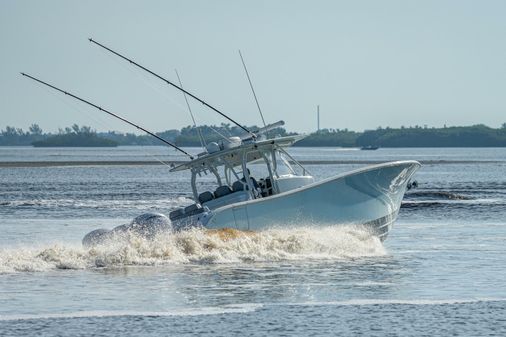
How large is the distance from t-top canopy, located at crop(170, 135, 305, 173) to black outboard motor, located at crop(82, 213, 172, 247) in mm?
2131

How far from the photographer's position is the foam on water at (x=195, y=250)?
3281 cm

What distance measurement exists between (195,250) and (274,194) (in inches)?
101

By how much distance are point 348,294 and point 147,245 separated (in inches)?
289

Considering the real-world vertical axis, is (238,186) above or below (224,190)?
above

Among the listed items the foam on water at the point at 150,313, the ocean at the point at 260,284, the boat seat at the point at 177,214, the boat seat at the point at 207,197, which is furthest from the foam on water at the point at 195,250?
the foam on water at the point at 150,313

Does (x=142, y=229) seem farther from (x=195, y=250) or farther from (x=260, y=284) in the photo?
(x=260, y=284)

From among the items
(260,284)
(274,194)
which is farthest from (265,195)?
(260,284)

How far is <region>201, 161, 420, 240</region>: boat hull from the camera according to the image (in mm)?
33125

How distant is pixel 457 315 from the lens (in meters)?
25.0

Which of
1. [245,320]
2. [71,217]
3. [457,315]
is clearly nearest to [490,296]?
[457,315]

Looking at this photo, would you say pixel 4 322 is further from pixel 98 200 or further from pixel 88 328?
pixel 98 200

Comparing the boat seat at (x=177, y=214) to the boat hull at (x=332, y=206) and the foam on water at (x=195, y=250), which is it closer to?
the foam on water at (x=195, y=250)

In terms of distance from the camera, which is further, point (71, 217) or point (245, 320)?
point (71, 217)

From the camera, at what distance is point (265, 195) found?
3466cm
